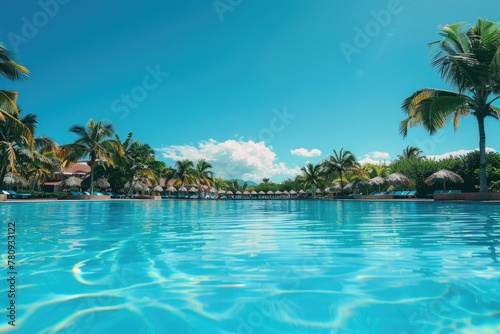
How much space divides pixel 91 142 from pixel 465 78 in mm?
29381

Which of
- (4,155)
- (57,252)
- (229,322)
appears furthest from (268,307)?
(4,155)

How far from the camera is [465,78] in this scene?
1552 cm

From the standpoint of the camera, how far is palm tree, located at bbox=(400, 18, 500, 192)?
1499 centimetres

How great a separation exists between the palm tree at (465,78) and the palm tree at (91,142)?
26.5 metres

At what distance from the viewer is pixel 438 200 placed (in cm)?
1995

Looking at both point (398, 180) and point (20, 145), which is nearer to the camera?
point (20, 145)

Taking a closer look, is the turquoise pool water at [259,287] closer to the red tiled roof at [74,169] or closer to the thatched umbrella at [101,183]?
the thatched umbrella at [101,183]

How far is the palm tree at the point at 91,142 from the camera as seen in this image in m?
30.0

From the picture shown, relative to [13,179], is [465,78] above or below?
above

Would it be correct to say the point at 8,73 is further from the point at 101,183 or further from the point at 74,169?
the point at 74,169

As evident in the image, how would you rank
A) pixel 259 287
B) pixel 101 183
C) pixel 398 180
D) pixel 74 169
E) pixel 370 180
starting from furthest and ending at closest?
pixel 74 169 → pixel 101 183 → pixel 370 180 → pixel 398 180 → pixel 259 287

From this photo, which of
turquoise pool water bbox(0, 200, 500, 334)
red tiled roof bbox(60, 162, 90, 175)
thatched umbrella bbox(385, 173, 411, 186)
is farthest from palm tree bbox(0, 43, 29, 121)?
thatched umbrella bbox(385, 173, 411, 186)

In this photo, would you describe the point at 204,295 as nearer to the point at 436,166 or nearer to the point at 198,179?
the point at 436,166

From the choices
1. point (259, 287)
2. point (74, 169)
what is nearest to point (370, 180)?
point (259, 287)
